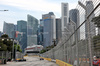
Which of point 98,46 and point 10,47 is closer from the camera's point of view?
point 98,46

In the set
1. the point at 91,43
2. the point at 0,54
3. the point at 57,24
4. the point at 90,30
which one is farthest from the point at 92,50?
the point at 57,24

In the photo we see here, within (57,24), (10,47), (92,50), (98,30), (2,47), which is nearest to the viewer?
(98,30)

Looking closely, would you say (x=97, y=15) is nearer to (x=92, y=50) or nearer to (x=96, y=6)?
(x=96, y=6)

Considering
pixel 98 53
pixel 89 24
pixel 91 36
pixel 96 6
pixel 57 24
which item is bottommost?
pixel 98 53

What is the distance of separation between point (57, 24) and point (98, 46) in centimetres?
17820

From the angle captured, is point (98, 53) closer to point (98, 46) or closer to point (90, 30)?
point (98, 46)

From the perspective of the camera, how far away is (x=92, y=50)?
4621 mm

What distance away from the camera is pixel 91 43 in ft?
15.4

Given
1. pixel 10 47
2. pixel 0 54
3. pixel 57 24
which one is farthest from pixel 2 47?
pixel 57 24

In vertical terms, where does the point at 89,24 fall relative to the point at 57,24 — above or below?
below

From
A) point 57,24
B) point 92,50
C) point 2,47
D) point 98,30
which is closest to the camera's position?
point 98,30

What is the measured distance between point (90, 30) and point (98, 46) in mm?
744

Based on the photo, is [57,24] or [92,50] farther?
[57,24]

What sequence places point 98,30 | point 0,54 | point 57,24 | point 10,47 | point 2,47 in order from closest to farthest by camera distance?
1. point 98,30
2. point 0,54
3. point 2,47
4. point 10,47
5. point 57,24
